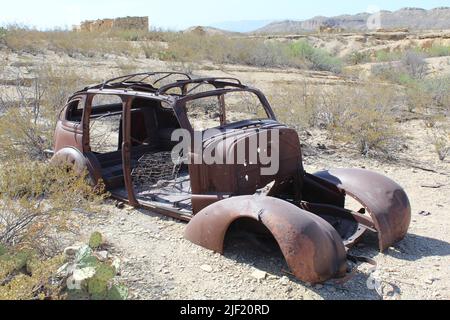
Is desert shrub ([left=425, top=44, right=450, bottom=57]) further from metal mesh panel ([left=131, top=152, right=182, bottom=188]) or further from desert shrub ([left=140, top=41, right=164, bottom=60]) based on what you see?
metal mesh panel ([left=131, top=152, right=182, bottom=188])

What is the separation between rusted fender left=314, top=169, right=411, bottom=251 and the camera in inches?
179

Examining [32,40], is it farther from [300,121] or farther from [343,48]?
[343,48]

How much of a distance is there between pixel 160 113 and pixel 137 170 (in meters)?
1.21

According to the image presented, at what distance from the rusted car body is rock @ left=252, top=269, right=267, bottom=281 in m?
0.32

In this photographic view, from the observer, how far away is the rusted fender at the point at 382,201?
4.55 m

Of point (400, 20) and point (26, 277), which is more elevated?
point (400, 20)

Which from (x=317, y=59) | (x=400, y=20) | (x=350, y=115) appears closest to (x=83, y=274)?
(x=350, y=115)

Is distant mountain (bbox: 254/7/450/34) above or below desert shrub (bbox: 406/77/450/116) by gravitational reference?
above

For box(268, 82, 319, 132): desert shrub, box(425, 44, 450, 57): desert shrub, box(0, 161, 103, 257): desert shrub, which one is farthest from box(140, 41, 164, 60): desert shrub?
box(0, 161, 103, 257): desert shrub

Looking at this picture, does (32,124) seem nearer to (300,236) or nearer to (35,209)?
(35,209)

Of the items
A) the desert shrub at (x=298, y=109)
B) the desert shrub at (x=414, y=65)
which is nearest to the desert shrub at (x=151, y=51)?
the desert shrub at (x=414, y=65)

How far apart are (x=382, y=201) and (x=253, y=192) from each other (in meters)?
1.25

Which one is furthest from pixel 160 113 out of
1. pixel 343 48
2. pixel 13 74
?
pixel 343 48

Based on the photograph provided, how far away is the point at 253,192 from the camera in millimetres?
4965
